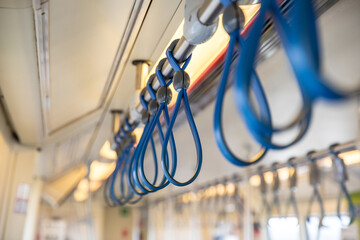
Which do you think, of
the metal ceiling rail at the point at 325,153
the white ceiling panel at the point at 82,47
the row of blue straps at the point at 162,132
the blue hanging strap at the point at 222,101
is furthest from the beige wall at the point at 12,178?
the blue hanging strap at the point at 222,101

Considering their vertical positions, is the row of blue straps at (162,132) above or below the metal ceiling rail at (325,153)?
below

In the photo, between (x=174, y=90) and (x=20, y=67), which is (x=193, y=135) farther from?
(x=20, y=67)

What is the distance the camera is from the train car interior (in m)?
0.37

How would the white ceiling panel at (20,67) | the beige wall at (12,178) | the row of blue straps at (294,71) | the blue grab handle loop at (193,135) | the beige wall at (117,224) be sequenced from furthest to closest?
1. the beige wall at (117,224)
2. the beige wall at (12,178)
3. the white ceiling panel at (20,67)
4. the blue grab handle loop at (193,135)
5. the row of blue straps at (294,71)

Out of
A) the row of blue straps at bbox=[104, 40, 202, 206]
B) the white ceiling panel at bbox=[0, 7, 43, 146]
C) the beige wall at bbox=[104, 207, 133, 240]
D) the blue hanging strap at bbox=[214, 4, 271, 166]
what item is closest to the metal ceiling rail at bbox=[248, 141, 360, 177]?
the row of blue straps at bbox=[104, 40, 202, 206]

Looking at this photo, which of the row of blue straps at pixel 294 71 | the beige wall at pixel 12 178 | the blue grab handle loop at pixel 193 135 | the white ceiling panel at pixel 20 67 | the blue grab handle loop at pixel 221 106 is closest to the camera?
the row of blue straps at pixel 294 71

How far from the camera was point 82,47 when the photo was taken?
1067 mm

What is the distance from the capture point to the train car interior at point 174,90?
1.20 ft

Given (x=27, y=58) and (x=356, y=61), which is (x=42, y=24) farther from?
(x=356, y=61)

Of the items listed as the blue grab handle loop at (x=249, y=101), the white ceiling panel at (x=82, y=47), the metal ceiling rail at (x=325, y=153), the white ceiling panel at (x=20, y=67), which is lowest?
the blue grab handle loop at (x=249, y=101)

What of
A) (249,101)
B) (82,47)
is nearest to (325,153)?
(82,47)

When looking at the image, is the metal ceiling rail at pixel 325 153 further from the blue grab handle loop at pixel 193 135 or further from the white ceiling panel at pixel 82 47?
the white ceiling panel at pixel 82 47

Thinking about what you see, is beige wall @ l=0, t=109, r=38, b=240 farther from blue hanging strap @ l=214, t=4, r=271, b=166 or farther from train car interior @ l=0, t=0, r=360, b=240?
blue hanging strap @ l=214, t=4, r=271, b=166

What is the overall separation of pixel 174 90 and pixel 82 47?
0.34m
